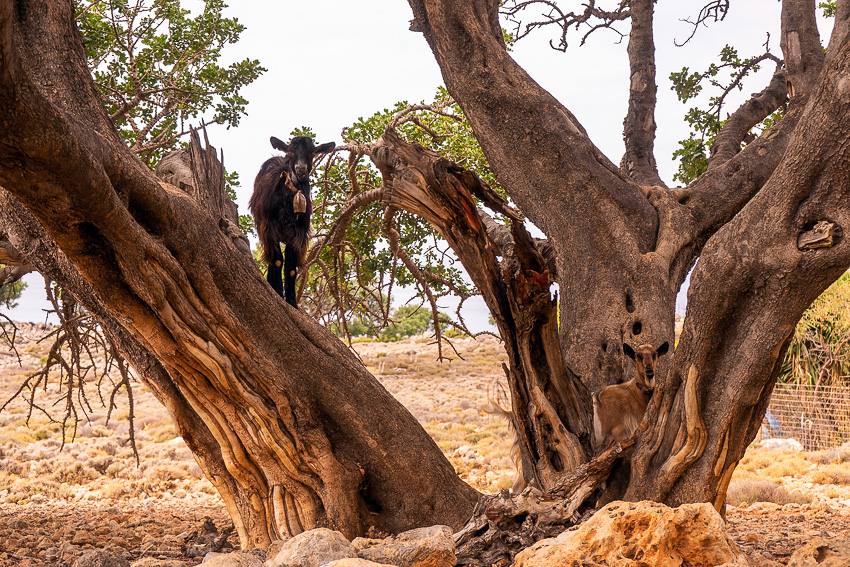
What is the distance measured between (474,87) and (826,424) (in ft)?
32.1

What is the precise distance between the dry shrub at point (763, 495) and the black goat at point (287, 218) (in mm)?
5237

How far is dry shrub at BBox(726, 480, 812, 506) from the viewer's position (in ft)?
22.7

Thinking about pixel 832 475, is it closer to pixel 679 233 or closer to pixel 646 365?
pixel 679 233

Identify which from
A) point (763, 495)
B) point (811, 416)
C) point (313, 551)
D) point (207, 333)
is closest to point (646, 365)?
point (313, 551)

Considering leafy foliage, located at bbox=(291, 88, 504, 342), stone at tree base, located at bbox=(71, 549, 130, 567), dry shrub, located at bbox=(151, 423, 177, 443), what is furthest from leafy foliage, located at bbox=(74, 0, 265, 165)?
dry shrub, located at bbox=(151, 423, 177, 443)

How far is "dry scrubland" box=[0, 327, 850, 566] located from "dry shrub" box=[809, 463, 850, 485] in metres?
Answer: 0.02

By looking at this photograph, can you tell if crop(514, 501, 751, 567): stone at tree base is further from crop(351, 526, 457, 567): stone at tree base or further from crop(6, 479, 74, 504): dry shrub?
crop(6, 479, 74, 504): dry shrub

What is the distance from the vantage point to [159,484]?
901 centimetres

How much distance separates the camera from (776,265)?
9.46 feet

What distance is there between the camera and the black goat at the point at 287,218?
5047 millimetres

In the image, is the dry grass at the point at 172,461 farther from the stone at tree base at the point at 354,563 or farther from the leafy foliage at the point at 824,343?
the stone at tree base at the point at 354,563

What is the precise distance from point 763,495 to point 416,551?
604cm

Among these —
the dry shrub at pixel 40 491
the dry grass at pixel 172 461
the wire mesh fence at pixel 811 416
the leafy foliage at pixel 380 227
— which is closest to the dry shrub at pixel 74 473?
the dry grass at pixel 172 461

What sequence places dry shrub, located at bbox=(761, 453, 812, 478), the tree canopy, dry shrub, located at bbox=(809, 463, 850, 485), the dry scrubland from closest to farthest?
the tree canopy
the dry scrubland
dry shrub, located at bbox=(809, 463, 850, 485)
dry shrub, located at bbox=(761, 453, 812, 478)
